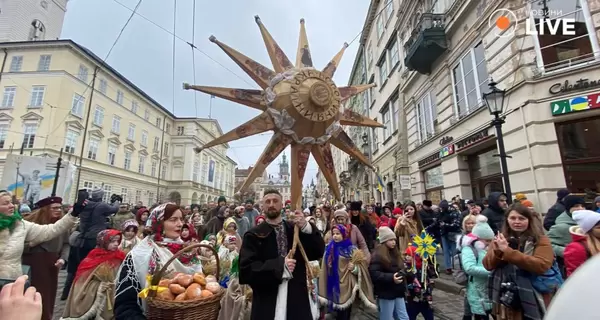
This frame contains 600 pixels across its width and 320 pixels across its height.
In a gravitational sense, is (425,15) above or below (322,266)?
above

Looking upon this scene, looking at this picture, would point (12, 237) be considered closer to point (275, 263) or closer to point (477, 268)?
point (275, 263)

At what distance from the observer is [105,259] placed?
3.79 metres

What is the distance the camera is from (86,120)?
2806 cm

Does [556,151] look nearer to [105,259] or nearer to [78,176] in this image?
[105,259]

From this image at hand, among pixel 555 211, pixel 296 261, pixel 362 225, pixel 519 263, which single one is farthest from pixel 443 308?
pixel 296 261

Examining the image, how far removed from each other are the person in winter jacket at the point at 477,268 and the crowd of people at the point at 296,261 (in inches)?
0.5

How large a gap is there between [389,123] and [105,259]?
56.5 feet

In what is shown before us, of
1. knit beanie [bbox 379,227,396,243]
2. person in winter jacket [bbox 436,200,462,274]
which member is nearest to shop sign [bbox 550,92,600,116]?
person in winter jacket [bbox 436,200,462,274]

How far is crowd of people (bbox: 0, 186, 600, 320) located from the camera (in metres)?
2.40

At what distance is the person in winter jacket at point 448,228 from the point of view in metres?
7.18

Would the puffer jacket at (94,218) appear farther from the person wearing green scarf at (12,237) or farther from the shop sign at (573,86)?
the shop sign at (573,86)

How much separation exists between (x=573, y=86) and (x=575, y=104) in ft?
1.56

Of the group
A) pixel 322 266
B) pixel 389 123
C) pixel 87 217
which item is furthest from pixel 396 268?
pixel 389 123

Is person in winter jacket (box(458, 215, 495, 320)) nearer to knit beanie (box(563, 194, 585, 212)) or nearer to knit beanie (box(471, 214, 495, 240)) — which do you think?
knit beanie (box(471, 214, 495, 240))
